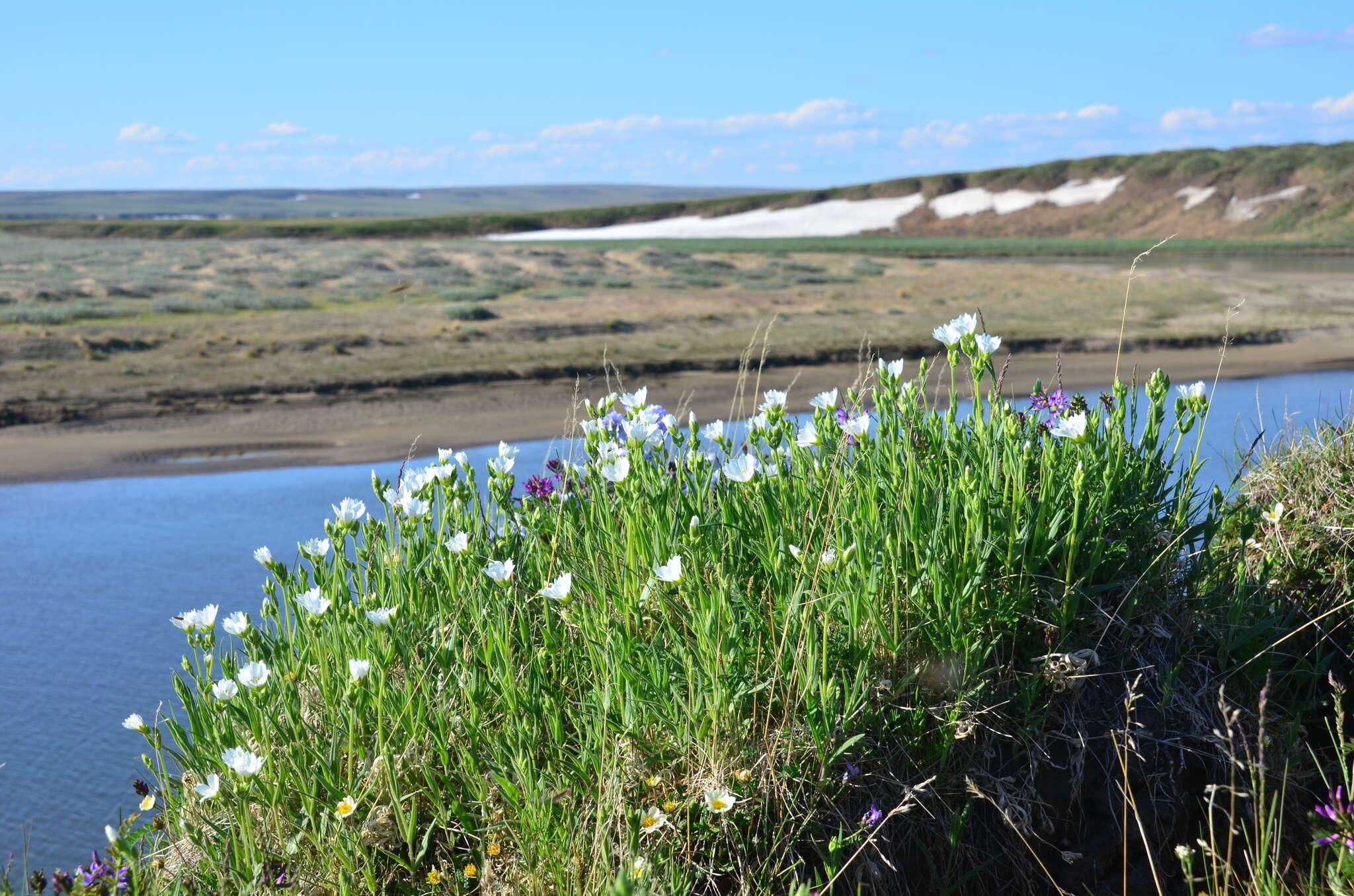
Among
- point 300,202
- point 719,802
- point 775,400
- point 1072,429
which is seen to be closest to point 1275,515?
point 1072,429

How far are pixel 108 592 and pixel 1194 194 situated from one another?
4709 cm

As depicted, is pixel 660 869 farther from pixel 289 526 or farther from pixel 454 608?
pixel 289 526

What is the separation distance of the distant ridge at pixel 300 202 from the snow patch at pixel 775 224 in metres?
65.7

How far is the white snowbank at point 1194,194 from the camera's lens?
147 feet

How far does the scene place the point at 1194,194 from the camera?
45.2 m

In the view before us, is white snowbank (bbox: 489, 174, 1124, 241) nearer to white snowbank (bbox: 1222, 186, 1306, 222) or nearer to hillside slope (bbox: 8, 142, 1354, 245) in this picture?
hillside slope (bbox: 8, 142, 1354, 245)

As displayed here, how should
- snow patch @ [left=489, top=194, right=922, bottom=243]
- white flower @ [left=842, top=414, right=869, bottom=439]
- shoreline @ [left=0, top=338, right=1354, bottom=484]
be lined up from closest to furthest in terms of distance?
white flower @ [left=842, top=414, right=869, bottom=439]
shoreline @ [left=0, top=338, right=1354, bottom=484]
snow patch @ [left=489, top=194, right=922, bottom=243]

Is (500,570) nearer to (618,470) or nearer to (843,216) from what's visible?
(618,470)

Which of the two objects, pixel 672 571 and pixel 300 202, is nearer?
pixel 672 571

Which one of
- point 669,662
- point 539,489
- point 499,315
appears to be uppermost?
point 539,489

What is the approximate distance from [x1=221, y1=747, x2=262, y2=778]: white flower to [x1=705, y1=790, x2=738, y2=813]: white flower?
0.98 m

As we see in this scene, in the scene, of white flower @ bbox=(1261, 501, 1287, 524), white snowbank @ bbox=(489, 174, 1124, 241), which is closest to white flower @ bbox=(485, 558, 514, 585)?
white flower @ bbox=(1261, 501, 1287, 524)

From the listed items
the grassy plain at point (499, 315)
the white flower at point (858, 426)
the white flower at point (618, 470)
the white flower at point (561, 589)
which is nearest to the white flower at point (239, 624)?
the white flower at point (561, 589)

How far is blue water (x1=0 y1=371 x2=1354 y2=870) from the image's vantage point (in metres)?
3.96
